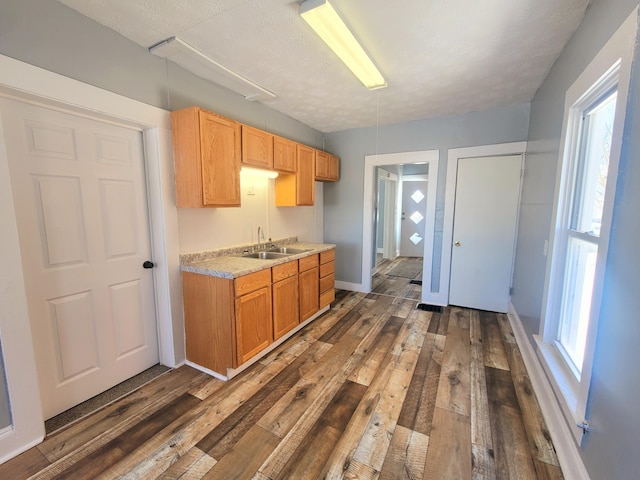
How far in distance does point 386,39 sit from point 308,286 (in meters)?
2.43

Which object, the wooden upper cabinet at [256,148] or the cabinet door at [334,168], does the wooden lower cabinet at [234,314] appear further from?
the cabinet door at [334,168]

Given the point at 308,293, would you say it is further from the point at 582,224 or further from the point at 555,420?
the point at 582,224

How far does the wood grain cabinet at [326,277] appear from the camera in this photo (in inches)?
135

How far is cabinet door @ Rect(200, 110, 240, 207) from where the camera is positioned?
214 cm

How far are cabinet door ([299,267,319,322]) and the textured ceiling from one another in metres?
2.01

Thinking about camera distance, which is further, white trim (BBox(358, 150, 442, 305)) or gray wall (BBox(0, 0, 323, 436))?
white trim (BBox(358, 150, 442, 305))

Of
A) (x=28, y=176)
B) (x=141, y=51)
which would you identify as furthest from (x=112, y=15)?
(x=28, y=176)

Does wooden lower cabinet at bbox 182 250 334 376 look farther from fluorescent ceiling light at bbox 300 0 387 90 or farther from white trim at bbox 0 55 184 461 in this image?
fluorescent ceiling light at bbox 300 0 387 90

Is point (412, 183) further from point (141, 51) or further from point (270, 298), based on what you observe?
point (141, 51)

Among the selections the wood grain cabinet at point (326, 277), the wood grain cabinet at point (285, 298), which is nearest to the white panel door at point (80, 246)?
the wood grain cabinet at point (285, 298)

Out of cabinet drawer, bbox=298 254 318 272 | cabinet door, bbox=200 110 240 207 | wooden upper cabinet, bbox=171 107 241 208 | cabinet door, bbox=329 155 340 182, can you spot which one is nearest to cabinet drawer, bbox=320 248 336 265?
cabinet drawer, bbox=298 254 318 272

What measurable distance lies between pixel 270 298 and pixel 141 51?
2.23 m

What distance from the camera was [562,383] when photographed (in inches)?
62.4

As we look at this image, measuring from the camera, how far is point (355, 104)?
122 inches
